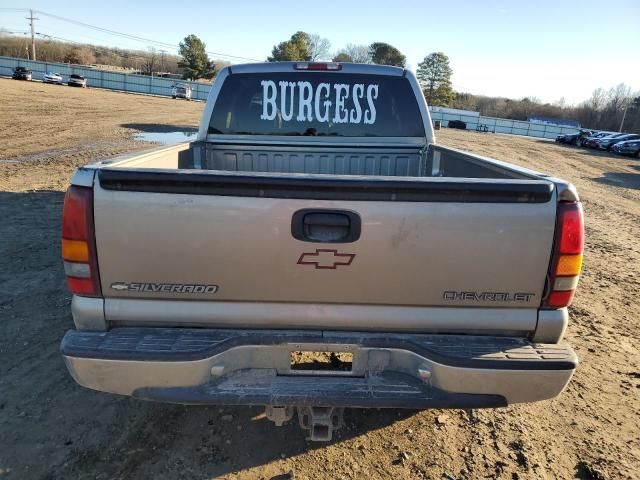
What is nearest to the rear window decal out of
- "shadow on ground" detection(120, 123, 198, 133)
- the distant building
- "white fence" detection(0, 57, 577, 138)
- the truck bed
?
the truck bed

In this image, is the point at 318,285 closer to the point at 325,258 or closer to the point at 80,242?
the point at 325,258

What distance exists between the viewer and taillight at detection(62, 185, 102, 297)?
6.76 ft

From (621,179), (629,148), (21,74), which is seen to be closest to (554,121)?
(629,148)

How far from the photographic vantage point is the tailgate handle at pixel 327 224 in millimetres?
2100

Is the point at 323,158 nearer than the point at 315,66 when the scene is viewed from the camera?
No

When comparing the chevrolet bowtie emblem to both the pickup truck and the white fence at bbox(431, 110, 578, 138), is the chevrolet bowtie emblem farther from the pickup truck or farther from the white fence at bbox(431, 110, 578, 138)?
the white fence at bbox(431, 110, 578, 138)

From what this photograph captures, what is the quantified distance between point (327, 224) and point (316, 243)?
0.10 metres

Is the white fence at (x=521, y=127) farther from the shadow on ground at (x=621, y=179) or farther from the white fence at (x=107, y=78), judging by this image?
the shadow on ground at (x=621, y=179)

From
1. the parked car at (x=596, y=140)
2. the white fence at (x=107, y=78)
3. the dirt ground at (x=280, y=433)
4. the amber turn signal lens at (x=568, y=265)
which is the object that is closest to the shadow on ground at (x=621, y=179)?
the dirt ground at (x=280, y=433)

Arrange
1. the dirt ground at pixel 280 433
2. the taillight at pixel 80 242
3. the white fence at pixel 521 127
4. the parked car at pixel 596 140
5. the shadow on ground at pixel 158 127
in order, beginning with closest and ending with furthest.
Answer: the taillight at pixel 80 242 < the dirt ground at pixel 280 433 < the shadow on ground at pixel 158 127 < the parked car at pixel 596 140 < the white fence at pixel 521 127

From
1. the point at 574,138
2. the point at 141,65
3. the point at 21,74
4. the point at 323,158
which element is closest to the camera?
the point at 323,158

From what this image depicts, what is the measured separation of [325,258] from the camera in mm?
2135

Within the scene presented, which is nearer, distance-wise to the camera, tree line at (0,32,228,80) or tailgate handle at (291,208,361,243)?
tailgate handle at (291,208,361,243)

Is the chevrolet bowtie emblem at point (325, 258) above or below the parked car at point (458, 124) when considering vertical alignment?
below
